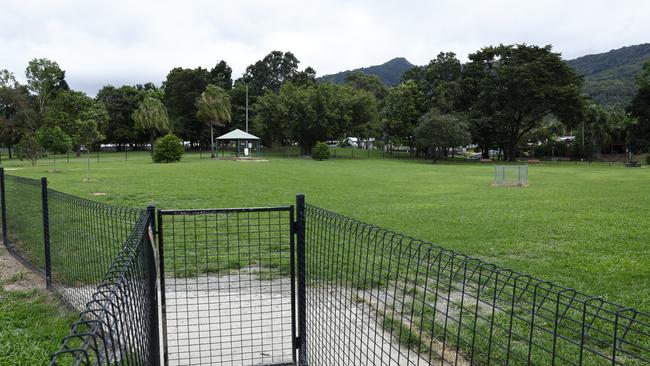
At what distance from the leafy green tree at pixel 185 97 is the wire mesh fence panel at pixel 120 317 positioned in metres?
65.7

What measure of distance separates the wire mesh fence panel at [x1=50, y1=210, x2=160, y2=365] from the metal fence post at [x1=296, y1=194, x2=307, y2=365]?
1.22 metres

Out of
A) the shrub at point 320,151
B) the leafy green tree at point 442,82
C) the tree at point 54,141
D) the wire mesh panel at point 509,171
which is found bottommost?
the wire mesh panel at point 509,171

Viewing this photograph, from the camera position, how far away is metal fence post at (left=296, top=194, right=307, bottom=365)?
4.14 m

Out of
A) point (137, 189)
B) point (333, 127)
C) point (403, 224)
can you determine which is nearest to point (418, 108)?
point (333, 127)

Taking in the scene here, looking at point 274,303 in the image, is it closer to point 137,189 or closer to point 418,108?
point 137,189

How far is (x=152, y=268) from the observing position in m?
3.51

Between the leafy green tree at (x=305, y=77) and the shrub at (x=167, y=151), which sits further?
the leafy green tree at (x=305, y=77)

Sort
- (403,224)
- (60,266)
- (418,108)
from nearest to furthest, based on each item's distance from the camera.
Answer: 1. (60,266)
2. (403,224)
3. (418,108)

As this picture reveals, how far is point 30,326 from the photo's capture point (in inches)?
185

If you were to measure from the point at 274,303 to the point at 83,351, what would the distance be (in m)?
4.42

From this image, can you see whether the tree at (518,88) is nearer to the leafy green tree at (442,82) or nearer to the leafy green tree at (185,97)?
the leafy green tree at (442,82)

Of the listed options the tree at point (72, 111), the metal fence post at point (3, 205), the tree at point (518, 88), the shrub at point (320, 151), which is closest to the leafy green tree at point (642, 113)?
the tree at point (518, 88)

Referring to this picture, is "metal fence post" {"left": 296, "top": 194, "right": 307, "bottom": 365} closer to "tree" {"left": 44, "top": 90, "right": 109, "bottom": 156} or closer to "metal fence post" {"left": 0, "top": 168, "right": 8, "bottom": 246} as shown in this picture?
"metal fence post" {"left": 0, "top": 168, "right": 8, "bottom": 246}

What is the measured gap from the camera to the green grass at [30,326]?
13.4ft
